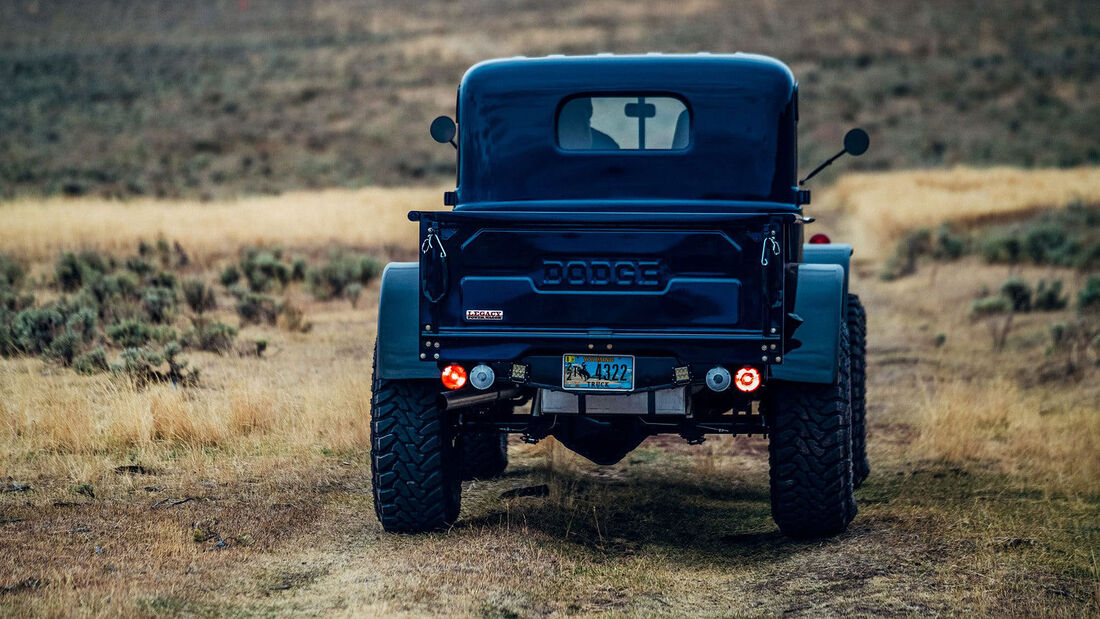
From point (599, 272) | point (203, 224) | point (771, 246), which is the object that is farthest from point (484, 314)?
point (203, 224)

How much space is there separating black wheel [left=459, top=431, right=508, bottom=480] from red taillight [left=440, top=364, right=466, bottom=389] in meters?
2.05

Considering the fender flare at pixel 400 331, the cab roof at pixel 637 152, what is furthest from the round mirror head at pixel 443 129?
the fender flare at pixel 400 331

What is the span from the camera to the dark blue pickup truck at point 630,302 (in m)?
6.53

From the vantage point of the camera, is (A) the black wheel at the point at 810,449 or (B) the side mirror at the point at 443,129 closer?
(A) the black wheel at the point at 810,449

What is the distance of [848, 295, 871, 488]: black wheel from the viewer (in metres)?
8.67

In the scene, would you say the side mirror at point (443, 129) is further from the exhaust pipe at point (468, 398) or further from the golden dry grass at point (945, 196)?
the golden dry grass at point (945, 196)

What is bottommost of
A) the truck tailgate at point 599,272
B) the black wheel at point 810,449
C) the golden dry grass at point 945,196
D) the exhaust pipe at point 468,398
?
the golden dry grass at point 945,196

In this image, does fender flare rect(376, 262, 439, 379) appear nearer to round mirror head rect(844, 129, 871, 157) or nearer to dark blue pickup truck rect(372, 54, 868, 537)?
dark blue pickup truck rect(372, 54, 868, 537)

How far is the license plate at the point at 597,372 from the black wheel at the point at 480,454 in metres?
2.19

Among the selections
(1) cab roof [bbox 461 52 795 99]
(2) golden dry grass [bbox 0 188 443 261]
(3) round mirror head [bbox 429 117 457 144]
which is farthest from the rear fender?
(2) golden dry grass [bbox 0 188 443 261]

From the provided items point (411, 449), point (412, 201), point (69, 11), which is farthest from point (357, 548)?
point (69, 11)

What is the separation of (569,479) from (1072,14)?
75.8 metres

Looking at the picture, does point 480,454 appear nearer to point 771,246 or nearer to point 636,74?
point 636,74

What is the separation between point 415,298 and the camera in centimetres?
705
